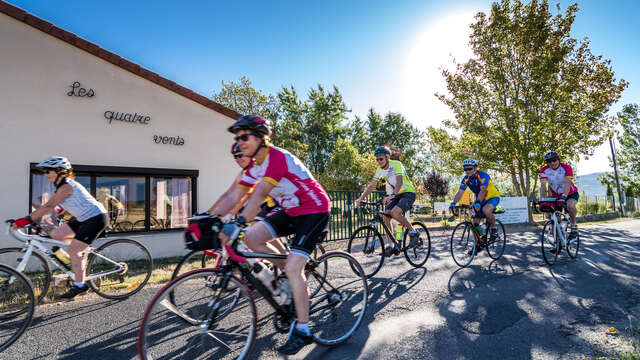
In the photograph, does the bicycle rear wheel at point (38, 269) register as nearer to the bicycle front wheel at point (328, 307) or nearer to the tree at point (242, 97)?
the bicycle front wheel at point (328, 307)

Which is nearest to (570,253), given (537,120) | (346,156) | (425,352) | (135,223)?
(425,352)

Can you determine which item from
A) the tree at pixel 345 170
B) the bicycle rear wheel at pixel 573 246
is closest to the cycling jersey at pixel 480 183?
the bicycle rear wheel at pixel 573 246

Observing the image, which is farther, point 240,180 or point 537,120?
point 537,120

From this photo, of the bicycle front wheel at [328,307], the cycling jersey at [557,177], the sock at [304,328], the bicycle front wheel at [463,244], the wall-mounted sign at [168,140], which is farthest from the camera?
the wall-mounted sign at [168,140]

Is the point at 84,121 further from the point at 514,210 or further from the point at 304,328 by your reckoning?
the point at 514,210

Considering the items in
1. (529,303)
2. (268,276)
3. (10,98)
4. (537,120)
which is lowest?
(529,303)

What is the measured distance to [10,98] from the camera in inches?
277

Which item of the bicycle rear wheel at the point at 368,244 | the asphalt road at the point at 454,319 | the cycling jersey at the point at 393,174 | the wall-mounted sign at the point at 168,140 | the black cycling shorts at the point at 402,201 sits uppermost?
the wall-mounted sign at the point at 168,140

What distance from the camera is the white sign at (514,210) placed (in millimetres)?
15109

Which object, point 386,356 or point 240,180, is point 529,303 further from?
point 240,180

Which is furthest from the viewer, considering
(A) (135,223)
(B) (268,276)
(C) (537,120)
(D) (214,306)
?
(C) (537,120)

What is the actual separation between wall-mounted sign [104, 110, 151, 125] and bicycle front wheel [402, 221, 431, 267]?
742 cm

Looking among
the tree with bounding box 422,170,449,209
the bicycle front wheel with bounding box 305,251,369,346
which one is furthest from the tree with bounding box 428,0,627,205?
the bicycle front wheel with bounding box 305,251,369,346

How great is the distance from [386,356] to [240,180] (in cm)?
217
